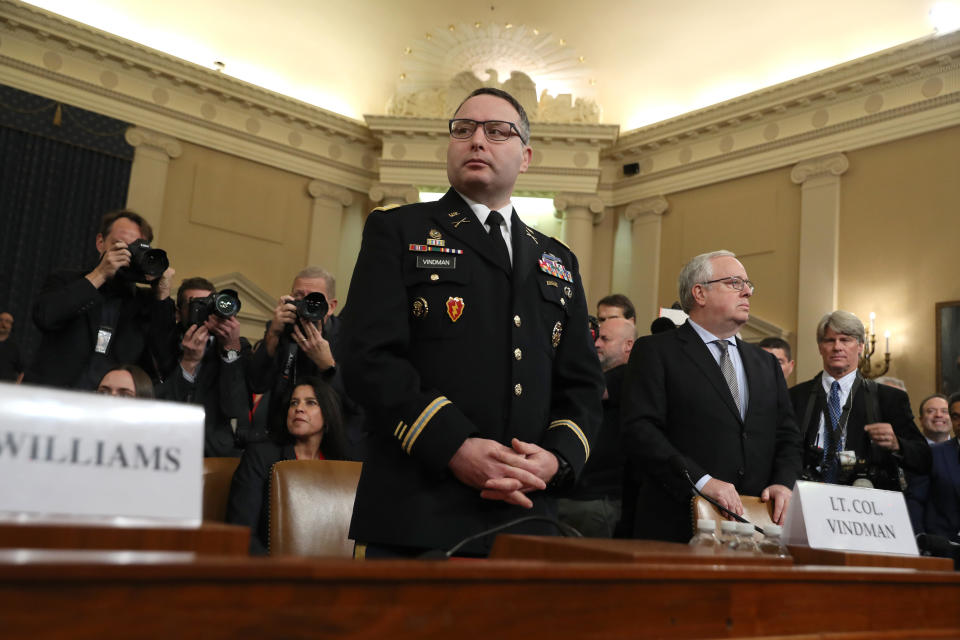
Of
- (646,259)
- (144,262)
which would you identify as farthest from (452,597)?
(646,259)

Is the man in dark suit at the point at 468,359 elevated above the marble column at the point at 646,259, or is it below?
below

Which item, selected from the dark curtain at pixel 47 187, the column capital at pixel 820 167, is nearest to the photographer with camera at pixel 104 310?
the dark curtain at pixel 47 187

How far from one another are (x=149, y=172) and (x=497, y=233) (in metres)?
9.15

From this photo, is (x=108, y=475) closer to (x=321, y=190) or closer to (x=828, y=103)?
(x=828, y=103)

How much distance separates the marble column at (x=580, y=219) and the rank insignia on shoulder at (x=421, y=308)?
9316 mm

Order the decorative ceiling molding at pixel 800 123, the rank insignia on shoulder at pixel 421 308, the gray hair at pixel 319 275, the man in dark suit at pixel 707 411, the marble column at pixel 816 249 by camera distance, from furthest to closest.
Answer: the marble column at pixel 816 249 < the decorative ceiling molding at pixel 800 123 < the gray hair at pixel 319 275 < the man in dark suit at pixel 707 411 < the rank insignia on shoulder at pixel 421 308

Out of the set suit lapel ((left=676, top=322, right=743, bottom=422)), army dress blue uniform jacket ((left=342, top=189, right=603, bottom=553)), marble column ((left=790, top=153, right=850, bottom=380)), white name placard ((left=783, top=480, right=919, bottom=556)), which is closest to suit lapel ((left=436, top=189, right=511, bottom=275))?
army dress blue uniform jacket ((left=342, top=189, right=603, bottom=553))

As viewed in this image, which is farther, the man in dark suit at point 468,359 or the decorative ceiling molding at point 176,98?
the decorative ceiling molding at point 176,98

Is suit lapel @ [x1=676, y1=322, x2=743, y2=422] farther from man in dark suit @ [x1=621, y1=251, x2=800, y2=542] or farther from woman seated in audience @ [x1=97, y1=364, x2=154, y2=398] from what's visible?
woman seated in audience @ [x1=97, y1=364, x2=154, y2=398]

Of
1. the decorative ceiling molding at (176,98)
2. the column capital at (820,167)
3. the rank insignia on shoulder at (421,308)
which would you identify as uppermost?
the decorative ceiling molding at (176,98)

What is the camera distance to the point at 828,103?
368 inches

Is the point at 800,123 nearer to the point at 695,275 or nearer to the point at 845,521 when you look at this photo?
the point at 695,275

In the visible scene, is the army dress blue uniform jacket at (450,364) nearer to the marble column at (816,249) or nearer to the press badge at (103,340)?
the press badge at (103,340)

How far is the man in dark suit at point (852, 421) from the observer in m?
3.27
